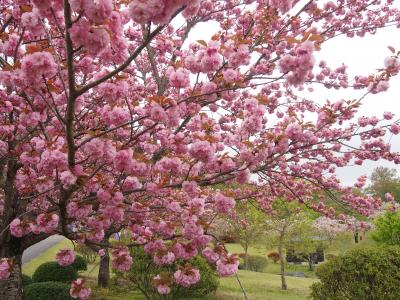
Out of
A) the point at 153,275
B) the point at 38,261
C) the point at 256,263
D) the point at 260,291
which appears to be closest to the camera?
the point at 153,275

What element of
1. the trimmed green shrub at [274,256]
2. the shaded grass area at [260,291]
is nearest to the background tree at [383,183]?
the trimmed green shrub at [274,256]

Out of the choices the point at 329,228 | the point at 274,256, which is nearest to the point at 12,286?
the point at 329,228

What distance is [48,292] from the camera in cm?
861

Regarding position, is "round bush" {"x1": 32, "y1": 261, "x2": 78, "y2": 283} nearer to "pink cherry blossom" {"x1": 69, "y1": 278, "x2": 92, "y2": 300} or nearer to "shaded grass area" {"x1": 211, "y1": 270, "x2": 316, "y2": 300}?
"shaded grass area" {"x1": 211, "y1": 270, "x2": 316, "y2": 300}

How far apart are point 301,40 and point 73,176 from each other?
2136 millimetres

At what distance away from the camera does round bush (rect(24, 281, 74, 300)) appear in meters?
8.53

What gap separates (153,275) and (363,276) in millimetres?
4747

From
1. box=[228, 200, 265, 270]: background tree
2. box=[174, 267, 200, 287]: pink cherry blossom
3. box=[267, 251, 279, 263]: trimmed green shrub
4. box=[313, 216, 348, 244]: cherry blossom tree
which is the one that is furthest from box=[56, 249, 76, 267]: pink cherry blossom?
box=[267, 251, 279, 263]: trimmed green shrub

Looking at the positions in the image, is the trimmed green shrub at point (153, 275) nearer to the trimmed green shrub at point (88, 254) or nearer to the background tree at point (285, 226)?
the background tree at point (285, 226)

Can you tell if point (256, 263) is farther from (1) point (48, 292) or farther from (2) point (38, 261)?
(1) point (48, 292)

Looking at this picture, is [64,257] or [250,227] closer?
[64,257]

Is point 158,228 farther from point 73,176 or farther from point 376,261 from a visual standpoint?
point 376,261

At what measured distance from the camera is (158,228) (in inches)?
188

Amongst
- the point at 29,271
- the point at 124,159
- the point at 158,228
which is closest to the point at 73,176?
the point at 124,159
